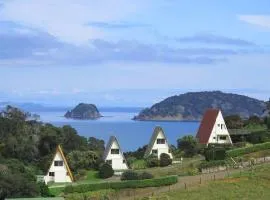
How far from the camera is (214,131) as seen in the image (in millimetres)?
91688

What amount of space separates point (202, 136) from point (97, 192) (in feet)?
114

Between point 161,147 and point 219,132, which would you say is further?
point 219,132

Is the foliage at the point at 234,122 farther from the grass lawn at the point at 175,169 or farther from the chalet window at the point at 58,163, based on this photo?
the chalet window at the point at 58,163

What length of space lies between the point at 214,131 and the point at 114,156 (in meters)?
19.5

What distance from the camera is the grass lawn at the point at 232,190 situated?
56875mm

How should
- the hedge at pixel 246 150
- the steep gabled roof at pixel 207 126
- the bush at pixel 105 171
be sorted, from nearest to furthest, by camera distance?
the bush at pixel 105 171, the hedge at pixel 246 150, the steep gabled roof at pixel 207 126

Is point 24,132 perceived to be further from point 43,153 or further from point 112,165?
point 112,165

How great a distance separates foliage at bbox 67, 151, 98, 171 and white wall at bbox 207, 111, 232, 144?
22.4m

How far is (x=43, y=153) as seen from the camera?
78562mm

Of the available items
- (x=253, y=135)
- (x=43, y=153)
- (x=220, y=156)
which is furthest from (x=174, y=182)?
(x=253, y=135)

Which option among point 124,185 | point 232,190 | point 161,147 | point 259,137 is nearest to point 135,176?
point 124,185

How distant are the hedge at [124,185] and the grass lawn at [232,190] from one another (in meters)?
3.42

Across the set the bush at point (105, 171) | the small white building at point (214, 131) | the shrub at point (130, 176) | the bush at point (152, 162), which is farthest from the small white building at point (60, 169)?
the small white building at point (214, 131)

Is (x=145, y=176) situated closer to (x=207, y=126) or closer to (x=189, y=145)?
(x=189, y=145)
